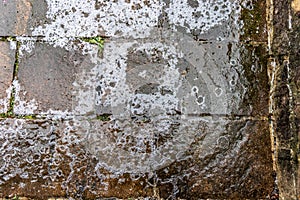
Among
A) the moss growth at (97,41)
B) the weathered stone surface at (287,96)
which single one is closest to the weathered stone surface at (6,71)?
the moss growth at (97,41)

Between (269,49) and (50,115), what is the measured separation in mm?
1835

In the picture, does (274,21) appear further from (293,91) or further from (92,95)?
(92,95)

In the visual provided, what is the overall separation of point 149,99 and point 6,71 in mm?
1149

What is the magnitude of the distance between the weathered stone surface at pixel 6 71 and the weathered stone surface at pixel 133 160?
0.53ft

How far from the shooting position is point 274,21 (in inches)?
114

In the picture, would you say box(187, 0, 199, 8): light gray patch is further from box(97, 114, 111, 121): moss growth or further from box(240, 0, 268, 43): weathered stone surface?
box(97, 114, 111, 121): moss growth

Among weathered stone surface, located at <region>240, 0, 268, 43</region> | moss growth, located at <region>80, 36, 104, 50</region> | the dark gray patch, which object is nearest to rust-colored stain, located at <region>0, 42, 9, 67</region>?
moss growth, located at <region>80, 36, 104, 50</region>

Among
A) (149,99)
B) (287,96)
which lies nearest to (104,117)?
(149,99)

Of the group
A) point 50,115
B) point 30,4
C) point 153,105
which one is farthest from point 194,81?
point 30,4

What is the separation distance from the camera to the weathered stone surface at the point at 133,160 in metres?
2.71

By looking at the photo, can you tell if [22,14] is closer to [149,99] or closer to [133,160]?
[149,99]

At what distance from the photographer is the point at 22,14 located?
2.89 metres

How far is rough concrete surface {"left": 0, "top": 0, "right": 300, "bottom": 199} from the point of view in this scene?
2727mm

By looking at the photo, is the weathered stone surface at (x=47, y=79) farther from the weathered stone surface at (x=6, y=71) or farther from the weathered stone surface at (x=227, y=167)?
the weathered stone surface at (x=227, y=167)
